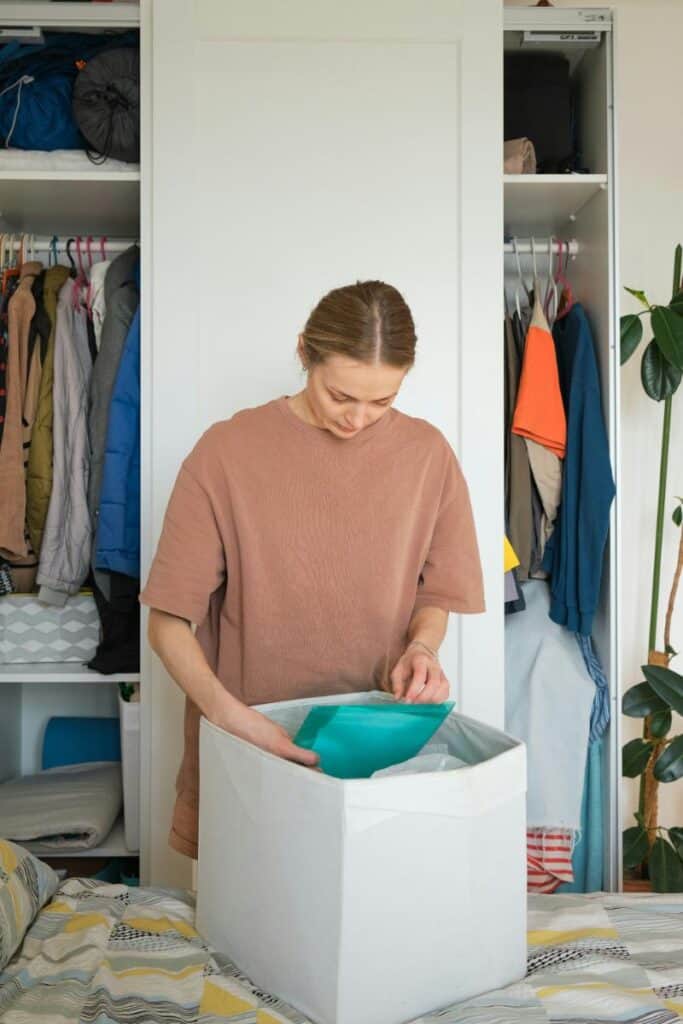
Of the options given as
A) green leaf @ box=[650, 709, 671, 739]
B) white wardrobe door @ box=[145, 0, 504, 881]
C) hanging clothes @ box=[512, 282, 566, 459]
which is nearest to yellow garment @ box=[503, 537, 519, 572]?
Answer: white wardrobe door @ box=[145, 0, 504, 881]

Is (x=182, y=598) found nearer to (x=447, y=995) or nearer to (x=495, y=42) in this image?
(x=447, y=995)

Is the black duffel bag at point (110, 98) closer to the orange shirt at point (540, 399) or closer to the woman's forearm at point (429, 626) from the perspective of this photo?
the orange shirt at point (540, 399)

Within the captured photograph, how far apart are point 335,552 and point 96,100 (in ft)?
4.37

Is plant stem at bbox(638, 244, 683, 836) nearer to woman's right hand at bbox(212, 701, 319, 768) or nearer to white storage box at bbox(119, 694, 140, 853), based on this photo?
white storage box at bbox(119, 694, 140, 853)

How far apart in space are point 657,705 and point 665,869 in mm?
390

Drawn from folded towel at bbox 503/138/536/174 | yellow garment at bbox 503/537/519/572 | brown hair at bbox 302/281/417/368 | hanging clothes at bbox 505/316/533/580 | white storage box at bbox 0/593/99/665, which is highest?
folded towel at bbox 503/138/536/174

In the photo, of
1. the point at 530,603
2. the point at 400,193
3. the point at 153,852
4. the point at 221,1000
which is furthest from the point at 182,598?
the point at 530,603

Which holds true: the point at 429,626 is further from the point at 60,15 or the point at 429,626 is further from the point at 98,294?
the point at 60,15

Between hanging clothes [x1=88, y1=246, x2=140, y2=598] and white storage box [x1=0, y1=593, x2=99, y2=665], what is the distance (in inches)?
4.8

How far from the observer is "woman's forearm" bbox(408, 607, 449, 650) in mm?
1664

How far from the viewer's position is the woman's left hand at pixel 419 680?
1441 mm

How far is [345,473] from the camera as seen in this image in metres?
1.68

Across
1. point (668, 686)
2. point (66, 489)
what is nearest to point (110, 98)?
point (66, 489)

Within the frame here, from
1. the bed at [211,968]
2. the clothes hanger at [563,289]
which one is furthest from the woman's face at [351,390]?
the clothes hanger at [563,289]
